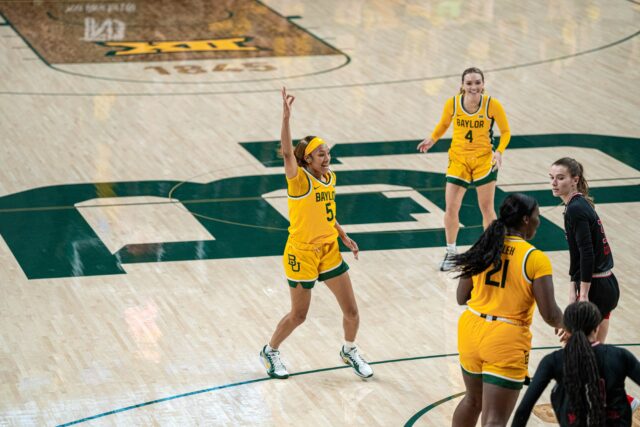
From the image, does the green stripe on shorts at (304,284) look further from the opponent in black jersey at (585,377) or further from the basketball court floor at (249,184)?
the opponent in black jersey at (585,377)

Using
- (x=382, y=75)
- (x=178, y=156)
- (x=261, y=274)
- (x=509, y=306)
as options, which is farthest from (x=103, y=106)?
(x=509, y=306)

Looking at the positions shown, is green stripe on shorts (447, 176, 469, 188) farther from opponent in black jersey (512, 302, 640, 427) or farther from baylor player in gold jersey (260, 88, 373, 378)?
opponent in black jersey (512, 302, 640, 427)

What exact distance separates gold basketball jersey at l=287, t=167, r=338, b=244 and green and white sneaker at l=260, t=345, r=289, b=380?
89cm

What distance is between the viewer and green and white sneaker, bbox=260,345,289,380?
29.0 ft

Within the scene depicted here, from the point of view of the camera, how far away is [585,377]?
5.64 metres

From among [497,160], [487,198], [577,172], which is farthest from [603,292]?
[487,198]

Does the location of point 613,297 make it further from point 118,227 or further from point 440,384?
point 118,227

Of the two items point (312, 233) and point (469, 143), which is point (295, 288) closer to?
point (312, 233)

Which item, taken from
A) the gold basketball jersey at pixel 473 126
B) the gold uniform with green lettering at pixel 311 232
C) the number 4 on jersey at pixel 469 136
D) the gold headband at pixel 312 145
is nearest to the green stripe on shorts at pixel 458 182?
the gold basketball jersey at pixel 473 126

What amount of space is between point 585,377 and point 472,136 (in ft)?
18.5

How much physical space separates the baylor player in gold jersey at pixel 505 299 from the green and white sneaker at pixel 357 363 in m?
2.17

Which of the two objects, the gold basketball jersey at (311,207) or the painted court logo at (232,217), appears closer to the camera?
the gold basketball jersey at (311,207)

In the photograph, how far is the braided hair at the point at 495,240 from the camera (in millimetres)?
6574

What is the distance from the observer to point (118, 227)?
1218 centimetres
